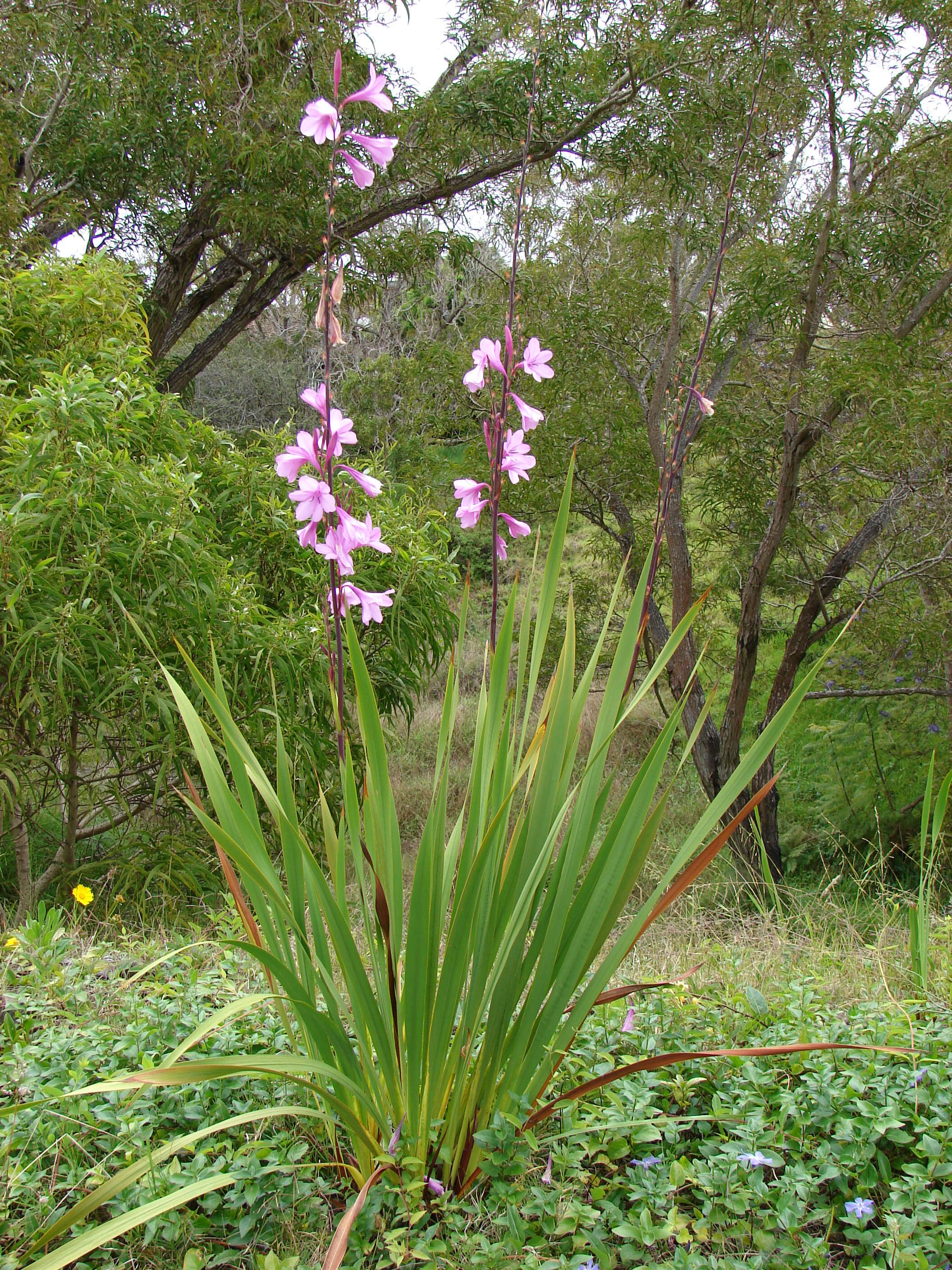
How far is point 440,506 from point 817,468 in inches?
132

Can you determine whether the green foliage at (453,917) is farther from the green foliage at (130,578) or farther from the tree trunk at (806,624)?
the tree trunk at (806,624)

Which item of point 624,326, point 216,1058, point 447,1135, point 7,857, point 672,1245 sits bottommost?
point 7,857

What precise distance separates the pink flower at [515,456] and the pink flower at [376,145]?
408mm

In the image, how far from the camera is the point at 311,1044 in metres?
1.17

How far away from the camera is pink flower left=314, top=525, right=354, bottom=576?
114 centimetres

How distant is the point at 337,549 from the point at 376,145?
515 mm

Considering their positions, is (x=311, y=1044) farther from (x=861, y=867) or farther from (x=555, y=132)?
(x=861, y=867)

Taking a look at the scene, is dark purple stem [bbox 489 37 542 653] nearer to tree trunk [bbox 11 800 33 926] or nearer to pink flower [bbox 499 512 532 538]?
pink flower [bbox 499 512 532 538]

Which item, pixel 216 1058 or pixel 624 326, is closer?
pixel 216 1058

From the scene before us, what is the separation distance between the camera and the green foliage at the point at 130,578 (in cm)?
265

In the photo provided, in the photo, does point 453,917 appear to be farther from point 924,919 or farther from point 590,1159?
point 924,919

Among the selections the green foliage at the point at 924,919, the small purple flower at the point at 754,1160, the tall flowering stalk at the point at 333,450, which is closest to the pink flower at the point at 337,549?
the tall flowering stalk at the point at 333,450

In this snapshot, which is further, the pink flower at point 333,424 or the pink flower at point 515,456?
the pink flower at point 515,456

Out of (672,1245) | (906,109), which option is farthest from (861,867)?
(672,1245)
